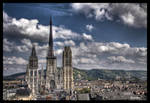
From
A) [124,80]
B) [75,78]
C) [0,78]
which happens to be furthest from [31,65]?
[0,78]

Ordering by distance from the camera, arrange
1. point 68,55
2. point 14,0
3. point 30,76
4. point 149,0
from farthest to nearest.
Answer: point 30,76 → point 68,55 → point 149,0 → point 14,0

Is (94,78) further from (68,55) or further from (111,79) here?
(68,55)

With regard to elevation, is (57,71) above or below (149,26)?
below

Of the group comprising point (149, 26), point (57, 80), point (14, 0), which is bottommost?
point (57, 80)

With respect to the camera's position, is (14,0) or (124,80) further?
(124,80)

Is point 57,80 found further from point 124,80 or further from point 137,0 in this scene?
point 137,0

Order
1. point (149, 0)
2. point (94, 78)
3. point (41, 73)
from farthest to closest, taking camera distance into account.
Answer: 1. point (41, 73)
2. point (94, 78)
3. point (149, 0)

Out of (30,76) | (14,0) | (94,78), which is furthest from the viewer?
(30,76)

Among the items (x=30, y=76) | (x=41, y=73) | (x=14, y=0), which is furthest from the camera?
(x=41, y=73)

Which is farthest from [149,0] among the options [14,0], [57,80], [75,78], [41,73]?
[41,73]
